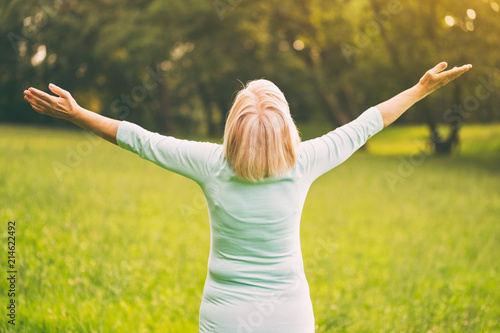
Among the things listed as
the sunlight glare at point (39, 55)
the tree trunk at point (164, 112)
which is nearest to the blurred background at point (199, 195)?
the sunlight glare at point (39, 55)

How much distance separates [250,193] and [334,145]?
48 cm

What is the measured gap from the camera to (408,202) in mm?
11656

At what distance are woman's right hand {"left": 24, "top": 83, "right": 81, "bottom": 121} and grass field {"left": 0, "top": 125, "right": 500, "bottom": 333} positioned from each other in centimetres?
234

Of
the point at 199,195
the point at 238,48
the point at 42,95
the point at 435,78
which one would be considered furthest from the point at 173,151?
the point at 238,48

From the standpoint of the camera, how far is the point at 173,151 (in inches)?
77.7

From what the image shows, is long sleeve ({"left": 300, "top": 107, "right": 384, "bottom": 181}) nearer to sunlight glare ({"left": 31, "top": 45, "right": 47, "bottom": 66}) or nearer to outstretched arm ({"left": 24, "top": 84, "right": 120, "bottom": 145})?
outstretched arm ({"left": 24, "top": 84, "right": 120, "bottom": 145})

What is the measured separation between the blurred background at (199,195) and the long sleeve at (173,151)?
2349 millimetres

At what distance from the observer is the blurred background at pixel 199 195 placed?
482cm

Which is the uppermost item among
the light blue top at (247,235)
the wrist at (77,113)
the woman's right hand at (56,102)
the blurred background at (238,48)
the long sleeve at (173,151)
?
the blurred background at (238,48)

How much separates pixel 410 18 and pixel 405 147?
1013cm

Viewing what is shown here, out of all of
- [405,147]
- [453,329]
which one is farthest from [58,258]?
[405,147]

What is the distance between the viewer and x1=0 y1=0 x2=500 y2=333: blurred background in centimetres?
482

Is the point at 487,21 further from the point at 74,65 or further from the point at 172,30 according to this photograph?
the point at 74,65

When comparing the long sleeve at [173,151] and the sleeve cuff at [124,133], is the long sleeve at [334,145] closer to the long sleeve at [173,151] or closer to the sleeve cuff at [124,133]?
the long sleeve at [173,151]
